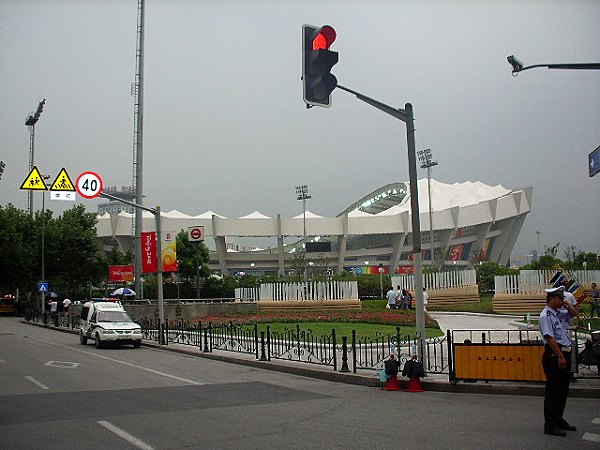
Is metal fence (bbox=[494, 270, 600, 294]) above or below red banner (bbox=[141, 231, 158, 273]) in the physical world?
below

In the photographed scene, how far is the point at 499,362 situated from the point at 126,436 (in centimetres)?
751

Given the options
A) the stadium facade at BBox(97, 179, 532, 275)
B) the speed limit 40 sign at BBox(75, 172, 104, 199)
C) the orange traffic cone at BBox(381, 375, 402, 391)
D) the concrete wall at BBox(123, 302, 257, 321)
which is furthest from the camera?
the stadium facade at BBox(97, 179, 532, 275)

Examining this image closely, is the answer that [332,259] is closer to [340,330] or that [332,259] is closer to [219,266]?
[219,266]

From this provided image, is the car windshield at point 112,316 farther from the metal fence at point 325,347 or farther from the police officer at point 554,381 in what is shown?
the police officer at point 554,381

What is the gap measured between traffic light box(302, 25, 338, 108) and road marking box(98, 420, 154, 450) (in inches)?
236

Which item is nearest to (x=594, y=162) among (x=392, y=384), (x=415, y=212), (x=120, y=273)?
(x=415, y=212)

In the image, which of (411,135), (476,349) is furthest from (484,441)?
(411,135)

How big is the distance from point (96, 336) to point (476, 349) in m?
17.4

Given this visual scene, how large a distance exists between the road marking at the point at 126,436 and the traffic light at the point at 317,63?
19.7ft

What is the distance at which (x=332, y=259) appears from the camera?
98.9 m

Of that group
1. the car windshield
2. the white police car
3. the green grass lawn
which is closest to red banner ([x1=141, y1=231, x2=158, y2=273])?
Answer: the white police car

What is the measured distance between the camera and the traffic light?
10898mm

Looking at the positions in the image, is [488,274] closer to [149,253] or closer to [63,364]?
[149,253]

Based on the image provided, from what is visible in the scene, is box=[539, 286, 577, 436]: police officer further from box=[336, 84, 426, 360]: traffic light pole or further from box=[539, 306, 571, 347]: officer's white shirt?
box=[336, 84, 426, 360]: traffic light pole
